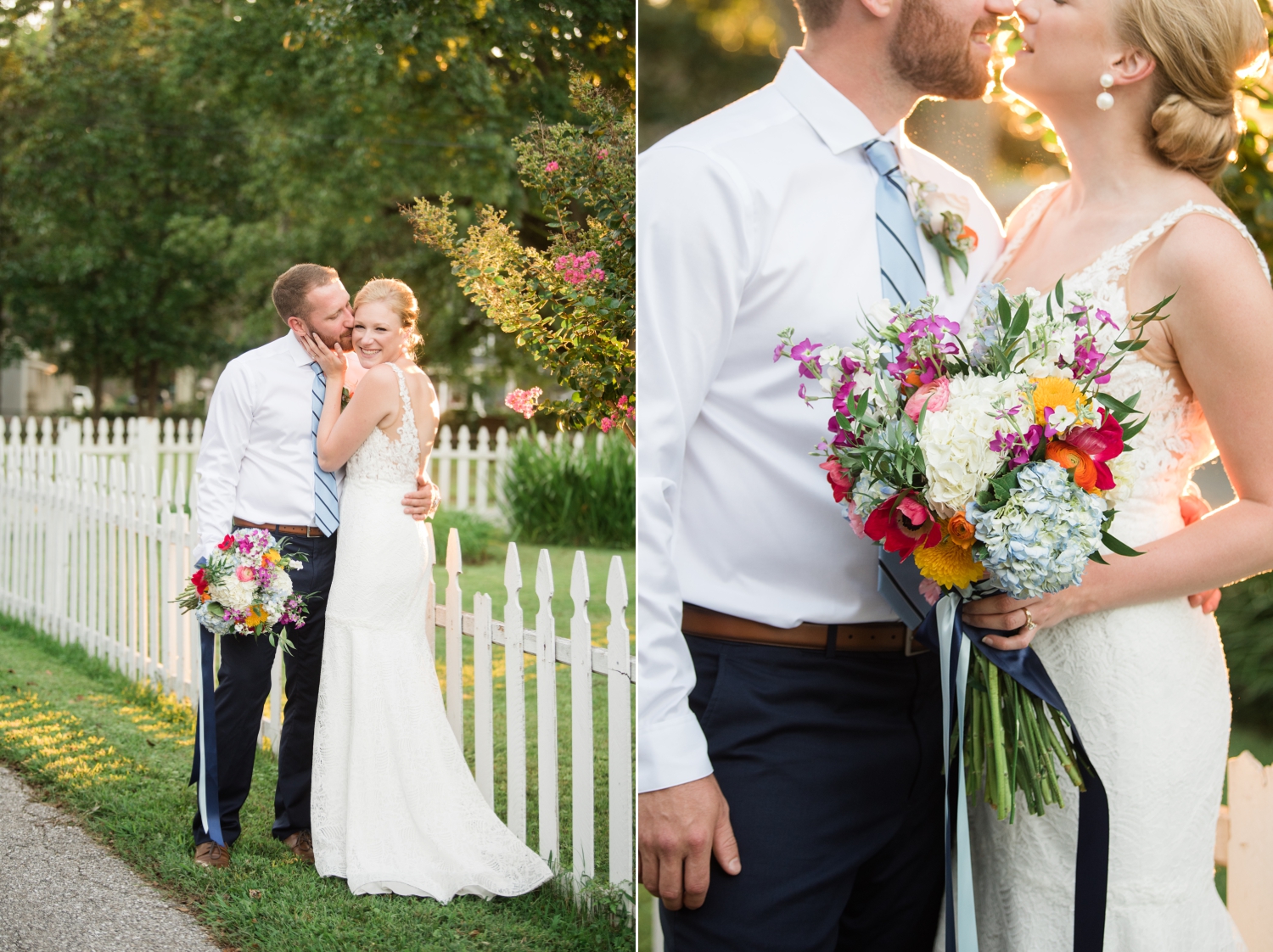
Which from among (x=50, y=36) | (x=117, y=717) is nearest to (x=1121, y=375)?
(x=117, y=717)

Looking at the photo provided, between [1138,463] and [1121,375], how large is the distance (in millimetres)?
137

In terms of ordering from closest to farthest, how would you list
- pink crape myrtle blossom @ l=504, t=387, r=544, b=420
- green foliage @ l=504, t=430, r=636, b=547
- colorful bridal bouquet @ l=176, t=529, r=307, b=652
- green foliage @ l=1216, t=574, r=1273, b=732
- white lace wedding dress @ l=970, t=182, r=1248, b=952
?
1. white lace wedding dress @ l=970, t=182, r=1248, b=952
2. colorful bridal bouquet @ l=176, t=529, r=307, b=652
3. pink crape myrtle blossom @ l=504, t=387, r=544, b=420
4. green foliage @ l=1216, t=574, r=1273, b=732
5. green foliage @ l=504, t=430, r=636, b=547

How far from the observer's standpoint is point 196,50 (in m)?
2.50

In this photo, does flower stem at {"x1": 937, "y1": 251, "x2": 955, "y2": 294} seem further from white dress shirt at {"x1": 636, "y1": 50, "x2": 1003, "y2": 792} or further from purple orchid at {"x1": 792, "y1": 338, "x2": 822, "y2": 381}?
purple orchid at {"x1": 792, "y1": 338, "x2": 822, "y2": 381}

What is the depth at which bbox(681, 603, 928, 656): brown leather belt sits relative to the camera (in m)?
1.52

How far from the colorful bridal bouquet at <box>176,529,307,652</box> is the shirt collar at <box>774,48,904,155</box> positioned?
1.35 metres

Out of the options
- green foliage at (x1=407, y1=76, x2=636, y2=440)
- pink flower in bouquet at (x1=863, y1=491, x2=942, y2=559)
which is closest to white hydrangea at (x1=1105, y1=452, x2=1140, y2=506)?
pink flower in bouquet at (x1=863, y1=491, x2=942, y2=559)

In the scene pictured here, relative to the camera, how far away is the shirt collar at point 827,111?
155cm

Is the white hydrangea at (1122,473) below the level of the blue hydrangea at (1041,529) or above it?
above

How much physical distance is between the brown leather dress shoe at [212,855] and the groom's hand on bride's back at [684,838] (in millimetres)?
1141

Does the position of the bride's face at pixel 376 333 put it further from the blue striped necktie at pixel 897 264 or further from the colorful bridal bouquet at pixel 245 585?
the blue striped necktie at pixel 897 264

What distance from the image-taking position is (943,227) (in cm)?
161

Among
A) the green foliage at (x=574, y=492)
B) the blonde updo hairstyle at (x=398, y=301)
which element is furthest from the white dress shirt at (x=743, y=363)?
the green foliage at (x=574, y=492)

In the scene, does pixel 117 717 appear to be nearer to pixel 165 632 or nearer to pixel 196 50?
pixel 165 632
